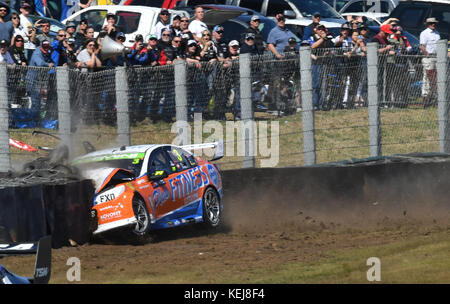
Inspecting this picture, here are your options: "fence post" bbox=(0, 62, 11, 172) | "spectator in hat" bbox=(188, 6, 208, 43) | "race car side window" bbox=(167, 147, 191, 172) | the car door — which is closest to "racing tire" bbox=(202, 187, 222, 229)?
"race car side window" bbox=(167, 147, 191, 172)

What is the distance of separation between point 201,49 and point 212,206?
475cm

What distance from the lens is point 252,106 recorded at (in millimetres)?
15367

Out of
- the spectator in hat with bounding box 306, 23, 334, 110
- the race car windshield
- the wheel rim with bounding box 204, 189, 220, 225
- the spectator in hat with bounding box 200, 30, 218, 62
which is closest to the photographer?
the race car windshield

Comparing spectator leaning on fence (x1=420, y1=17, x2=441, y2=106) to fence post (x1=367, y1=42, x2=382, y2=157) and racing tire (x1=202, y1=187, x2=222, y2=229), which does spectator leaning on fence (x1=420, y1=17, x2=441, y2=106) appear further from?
racing tire (x1=202, y1=187, x2=222, y2=229)

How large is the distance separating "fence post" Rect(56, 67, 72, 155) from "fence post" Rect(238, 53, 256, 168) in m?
A: 2.72

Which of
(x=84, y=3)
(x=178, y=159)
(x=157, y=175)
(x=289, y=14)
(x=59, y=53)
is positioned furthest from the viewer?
(x=84, y=3)

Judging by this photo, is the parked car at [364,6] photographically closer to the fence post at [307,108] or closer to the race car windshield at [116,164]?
the fence post at [307,108]

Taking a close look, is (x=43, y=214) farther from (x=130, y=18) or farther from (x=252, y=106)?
(x=130, y=18)

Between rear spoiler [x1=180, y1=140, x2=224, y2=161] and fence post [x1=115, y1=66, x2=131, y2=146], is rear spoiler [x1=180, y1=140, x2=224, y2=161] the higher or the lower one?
the lower one

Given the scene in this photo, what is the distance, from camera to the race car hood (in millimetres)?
12992

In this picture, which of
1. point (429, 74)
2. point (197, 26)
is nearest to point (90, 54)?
point (197, 26)

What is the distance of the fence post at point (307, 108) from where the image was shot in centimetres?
1525
